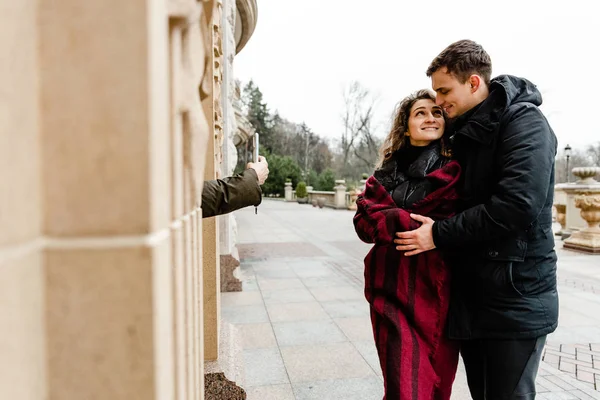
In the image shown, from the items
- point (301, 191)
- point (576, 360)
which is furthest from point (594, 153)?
point (576, 360)

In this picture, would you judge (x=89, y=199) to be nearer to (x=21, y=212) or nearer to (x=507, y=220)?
(x=21, y=212)

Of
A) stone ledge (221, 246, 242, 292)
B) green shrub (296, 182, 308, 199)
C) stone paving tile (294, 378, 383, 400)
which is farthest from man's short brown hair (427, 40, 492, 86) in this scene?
green shrub (296, 182, 308, 199)

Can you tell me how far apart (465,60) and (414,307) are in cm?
108

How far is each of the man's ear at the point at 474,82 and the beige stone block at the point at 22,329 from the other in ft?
5.74

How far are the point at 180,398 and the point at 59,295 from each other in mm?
322

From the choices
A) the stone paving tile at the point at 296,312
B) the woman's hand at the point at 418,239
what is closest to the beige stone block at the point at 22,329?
the woman's hand at the point at 418,239

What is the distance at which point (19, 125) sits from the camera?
1.82 ft

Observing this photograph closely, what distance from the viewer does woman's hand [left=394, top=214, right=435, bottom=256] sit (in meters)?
1.76

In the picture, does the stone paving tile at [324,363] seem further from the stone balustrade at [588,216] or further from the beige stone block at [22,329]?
the stone balustrade at [588,216]

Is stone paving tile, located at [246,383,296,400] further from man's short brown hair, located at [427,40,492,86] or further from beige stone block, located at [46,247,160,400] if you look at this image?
beige stone block, located at [46,247,160,400]

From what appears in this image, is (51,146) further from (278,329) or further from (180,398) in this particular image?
(278,329)

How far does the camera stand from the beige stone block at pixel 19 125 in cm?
52

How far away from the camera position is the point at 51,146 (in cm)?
60

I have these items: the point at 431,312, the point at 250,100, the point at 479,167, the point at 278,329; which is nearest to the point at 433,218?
the point at 479,167
